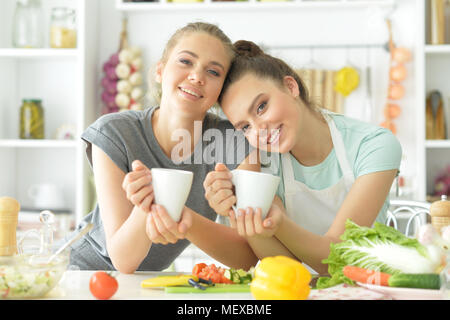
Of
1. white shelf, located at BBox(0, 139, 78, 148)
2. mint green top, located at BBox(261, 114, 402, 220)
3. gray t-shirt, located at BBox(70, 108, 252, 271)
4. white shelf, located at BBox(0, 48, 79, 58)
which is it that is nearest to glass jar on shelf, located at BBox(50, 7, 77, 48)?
white shelf, located at BBox(0, 48, 79, 58)

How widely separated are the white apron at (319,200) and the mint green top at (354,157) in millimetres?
15

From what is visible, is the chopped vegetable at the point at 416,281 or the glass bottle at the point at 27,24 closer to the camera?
the chopped vegetable at the point at 416,281

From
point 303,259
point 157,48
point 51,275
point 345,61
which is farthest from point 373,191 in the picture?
point 157,48

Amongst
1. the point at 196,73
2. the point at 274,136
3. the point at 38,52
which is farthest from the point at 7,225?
the point at 38,52

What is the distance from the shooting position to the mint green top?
1.36m

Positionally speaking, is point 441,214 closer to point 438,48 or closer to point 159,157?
point 159,157

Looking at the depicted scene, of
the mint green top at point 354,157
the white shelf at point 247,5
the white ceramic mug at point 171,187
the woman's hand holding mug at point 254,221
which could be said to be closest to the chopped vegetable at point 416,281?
the woman's hand holding mug at point 254,221

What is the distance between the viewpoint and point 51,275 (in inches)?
34.7

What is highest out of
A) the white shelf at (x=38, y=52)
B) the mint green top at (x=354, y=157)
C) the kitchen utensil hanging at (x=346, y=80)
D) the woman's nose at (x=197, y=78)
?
the white shelf at (x=38, y=52)

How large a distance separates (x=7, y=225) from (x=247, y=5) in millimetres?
2293

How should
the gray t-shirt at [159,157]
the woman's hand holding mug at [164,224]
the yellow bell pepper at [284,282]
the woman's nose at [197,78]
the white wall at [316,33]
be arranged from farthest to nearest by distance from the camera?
the white wall at [316,33] < the gray t-shirt at [159,157] < the woman's nose at [197,78] < the woman's hand holding mug at [164,224] < the yellow bell pepper at [284,282]

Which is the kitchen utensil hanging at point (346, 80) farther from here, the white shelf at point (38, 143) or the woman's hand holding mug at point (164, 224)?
the woman's hand holding mug at point (164, 224)

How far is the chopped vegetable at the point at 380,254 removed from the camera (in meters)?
0.86

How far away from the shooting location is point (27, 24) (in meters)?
3.04
